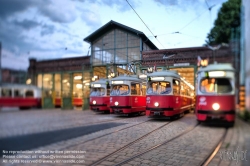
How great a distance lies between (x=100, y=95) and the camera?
206 cm

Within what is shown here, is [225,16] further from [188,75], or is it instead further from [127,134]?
[127,134]

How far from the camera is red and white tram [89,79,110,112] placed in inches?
76.7

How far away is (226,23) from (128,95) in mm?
968

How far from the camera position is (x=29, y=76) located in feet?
4.78

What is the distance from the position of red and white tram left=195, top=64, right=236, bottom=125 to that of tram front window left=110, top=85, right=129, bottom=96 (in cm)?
63

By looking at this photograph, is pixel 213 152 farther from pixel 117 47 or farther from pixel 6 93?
pixel 6 93

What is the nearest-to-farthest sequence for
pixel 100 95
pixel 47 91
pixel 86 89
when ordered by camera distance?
pixel 47 91, pixel 86 89, pixel 100 95

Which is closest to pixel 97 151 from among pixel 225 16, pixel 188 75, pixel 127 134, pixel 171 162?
pixel 127 134

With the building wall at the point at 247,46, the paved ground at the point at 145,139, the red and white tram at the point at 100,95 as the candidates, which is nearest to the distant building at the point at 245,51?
the building wall at the point at 247,46

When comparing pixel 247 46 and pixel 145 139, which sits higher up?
pixel 247 46

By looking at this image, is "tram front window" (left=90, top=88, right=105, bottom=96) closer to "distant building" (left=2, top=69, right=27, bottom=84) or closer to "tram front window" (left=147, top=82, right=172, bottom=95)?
"tram front window" (left=147, top=82, right=172, bottom=95)

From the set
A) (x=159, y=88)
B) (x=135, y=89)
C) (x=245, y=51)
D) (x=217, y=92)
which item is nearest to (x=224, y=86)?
(x=217, y=92)

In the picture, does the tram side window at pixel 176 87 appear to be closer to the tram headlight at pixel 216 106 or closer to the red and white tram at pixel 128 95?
the red and white tram at pixel 128 95

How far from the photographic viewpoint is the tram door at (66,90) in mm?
1778
